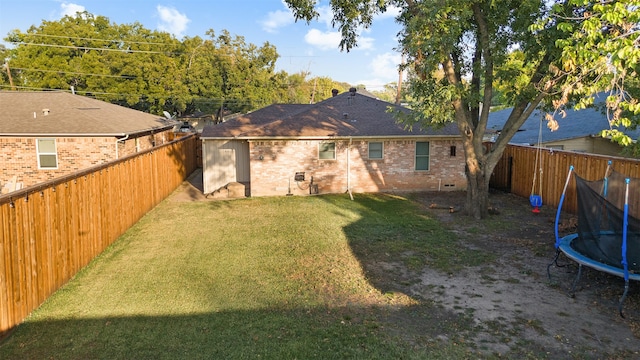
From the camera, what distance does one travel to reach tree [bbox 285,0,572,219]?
10828 millimetres

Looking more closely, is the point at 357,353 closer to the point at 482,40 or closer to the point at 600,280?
the point at 600,280

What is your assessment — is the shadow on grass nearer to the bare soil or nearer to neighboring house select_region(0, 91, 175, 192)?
the bare soil

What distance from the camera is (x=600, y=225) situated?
26.5ft

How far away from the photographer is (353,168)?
57.9ft

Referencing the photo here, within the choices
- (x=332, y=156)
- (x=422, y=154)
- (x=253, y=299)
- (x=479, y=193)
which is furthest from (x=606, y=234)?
(x=332, y=156)

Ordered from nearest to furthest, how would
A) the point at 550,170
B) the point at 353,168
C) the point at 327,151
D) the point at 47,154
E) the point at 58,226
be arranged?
the point at 58,226, the point at 550,170, the point at 47,154, the point at 327,151, the point at 353,168

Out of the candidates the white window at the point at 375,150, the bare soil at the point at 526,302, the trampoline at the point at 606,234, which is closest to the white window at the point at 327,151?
the white window at the point at 375,150

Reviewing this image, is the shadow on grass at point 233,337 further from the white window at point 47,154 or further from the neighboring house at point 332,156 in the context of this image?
the white window at point 47,154

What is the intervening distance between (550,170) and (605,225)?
733cm

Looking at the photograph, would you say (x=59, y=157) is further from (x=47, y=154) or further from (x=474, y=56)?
(x=474, y=56)

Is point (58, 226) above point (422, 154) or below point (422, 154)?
below

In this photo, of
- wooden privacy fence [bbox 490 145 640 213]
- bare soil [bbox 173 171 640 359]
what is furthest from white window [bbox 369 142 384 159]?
bare soil [bbox 173 171 640 359]

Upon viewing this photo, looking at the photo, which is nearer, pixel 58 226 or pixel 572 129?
pixel 58 226

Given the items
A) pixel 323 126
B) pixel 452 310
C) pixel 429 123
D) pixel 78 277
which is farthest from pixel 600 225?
pixel 323 126
